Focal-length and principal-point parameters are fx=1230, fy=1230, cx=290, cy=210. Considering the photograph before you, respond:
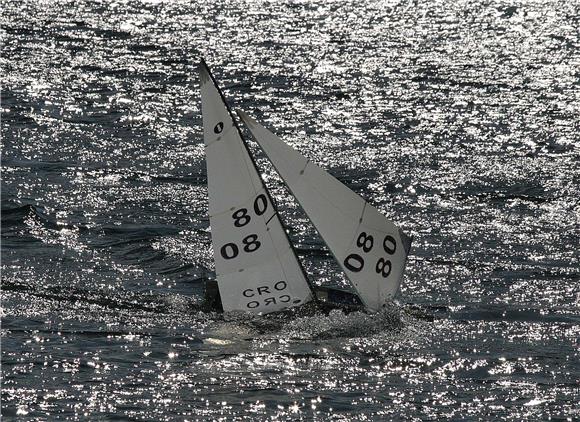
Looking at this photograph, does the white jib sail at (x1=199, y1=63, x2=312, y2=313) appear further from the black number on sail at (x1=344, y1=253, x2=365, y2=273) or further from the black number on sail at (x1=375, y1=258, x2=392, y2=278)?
the black number on sail at (x1=375, y1=258, x2=392, y2=278)

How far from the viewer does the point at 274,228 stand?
30.2 metres

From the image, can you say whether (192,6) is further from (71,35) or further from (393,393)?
(393,393)

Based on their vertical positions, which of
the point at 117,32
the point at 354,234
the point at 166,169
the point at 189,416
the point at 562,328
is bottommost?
the point at 189,416

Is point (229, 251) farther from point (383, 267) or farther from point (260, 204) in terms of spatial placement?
point (383, 267)

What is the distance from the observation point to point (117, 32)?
8675cm

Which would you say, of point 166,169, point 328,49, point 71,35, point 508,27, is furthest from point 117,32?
point 166,169

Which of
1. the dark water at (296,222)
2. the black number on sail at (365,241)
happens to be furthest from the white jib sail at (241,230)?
the black number on sail at (365,241)

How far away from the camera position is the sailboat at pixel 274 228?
2953cm

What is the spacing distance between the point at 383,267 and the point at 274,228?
2.86 m

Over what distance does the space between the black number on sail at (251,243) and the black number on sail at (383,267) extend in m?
2.96

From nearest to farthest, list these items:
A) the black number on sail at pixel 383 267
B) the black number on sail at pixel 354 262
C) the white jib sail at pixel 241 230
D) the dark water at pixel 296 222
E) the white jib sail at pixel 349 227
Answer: the dark water at pixel 296 222 → the white jib sail at pixel 241 230 → the white jib sail at pixel 349 227 → the black number on sail at pixel 354 262 → the black number on sail at pixel 383 267

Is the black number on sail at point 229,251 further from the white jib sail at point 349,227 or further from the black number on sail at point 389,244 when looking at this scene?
the black number on sail at point 389,244

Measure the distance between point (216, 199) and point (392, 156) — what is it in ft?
73.2

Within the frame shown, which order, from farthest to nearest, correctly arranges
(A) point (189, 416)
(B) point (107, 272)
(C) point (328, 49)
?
(C) point (328, 49) < (B) point (107, 272) < (A) point (189, 416)
